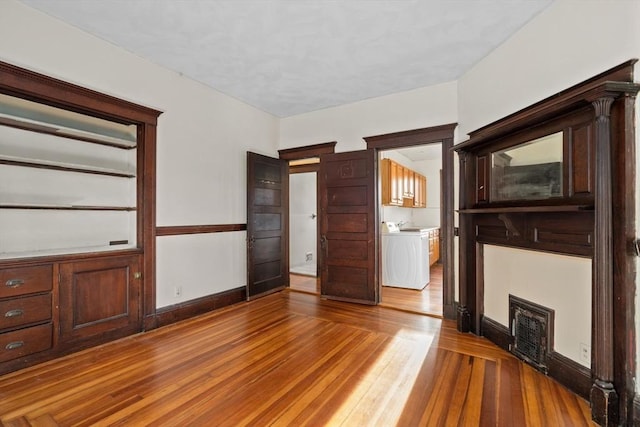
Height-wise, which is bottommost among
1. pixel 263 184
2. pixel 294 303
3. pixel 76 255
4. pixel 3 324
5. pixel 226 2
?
pixel 294 303

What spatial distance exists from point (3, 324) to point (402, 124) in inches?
176

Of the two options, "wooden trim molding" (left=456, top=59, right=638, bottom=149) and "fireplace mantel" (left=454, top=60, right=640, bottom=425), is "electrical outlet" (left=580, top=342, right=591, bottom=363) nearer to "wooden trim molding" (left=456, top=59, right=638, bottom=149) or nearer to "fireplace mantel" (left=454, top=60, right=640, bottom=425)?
"fireplace mantel" (left=454, top=60, right=640, bottom=425)

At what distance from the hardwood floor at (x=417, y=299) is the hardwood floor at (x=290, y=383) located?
658 mm

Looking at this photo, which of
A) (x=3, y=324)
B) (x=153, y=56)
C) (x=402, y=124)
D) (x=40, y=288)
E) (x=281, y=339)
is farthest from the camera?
(x=402, y=124)

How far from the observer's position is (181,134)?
3650mm

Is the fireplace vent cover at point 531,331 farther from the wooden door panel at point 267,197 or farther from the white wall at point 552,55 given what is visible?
the wooden door panel at point 267,197

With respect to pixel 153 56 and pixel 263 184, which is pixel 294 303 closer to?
pixel 263 184

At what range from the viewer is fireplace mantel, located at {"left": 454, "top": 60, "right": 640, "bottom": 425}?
1.81 metres

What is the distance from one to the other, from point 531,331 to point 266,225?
11.6ft

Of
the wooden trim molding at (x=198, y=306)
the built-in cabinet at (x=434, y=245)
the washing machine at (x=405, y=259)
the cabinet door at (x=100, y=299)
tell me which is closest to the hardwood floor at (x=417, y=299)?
the washing machine at (x=405, y=259)

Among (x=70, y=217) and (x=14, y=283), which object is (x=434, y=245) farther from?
(x=14, y=283)

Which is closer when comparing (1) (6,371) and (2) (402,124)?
(1) (6,371)

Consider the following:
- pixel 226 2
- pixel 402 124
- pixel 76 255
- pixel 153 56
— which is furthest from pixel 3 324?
pixel 402 124

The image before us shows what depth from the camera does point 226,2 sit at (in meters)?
2.39
